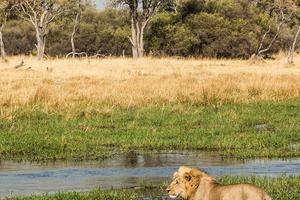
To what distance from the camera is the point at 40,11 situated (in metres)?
58.1

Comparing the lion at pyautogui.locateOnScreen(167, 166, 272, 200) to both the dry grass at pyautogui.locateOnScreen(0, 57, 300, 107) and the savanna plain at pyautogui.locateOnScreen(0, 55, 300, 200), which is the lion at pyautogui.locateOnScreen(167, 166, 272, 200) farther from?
the dry grass at pyautogui.locateOnScreen(0, 57, 300, 107)

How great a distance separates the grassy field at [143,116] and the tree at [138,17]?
23853mm

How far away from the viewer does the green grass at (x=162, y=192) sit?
392 inches

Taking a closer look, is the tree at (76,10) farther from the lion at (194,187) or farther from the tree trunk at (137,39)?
the lion at (194,187)

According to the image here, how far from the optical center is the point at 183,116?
19578 mm

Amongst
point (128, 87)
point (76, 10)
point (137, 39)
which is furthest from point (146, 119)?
point (76, 10)

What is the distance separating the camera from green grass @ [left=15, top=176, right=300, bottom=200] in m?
9.95

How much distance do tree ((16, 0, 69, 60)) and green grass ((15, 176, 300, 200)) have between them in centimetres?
4338

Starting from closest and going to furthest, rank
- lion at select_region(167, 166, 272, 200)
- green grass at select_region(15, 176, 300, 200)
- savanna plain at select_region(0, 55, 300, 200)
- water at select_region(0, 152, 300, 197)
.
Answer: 1. lion at select_region(167, 166, 272, 200)
2. green grass at select_region(15, 176, 300, 200)
3. water at select_region(0, 152, 300, 197)
4. savanna plain at select_region(0, 55, 300, 200)

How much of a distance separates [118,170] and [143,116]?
6484 mm

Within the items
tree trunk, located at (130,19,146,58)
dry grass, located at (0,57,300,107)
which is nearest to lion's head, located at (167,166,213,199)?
dry grass, located at (0,57,300,107)

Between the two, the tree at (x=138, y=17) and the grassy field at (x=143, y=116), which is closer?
the grassy field at (x=143, y=116)

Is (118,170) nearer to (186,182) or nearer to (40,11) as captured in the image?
(186,182)

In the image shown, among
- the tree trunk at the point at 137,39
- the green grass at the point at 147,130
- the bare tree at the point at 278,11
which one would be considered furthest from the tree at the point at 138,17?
the green grass at the point at 147,130
